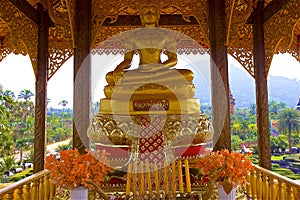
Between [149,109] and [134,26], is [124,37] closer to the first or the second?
[134,26]

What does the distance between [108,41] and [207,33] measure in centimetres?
264

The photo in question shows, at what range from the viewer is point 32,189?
2258 mm

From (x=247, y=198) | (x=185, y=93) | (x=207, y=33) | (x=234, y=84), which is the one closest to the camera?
(x=247, y=198)

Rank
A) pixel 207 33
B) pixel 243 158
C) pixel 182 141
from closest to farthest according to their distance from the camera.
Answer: pixel 243 158
pixel 182 141
pixel 207 33

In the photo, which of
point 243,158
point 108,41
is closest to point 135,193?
point 243,158

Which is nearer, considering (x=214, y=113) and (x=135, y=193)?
(x=135, y=193)

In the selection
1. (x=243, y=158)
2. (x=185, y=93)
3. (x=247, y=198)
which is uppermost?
(x=185, y=93)

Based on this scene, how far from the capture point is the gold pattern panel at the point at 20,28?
129 inches

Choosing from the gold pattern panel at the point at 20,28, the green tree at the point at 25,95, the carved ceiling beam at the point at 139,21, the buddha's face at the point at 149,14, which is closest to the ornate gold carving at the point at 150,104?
the buddha's face at the point at 149,14

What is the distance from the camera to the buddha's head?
11.0 ft

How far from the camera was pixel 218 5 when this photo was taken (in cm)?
314

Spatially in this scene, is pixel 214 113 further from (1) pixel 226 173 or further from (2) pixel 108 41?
(2) pixel 108 41

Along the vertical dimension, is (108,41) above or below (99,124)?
above

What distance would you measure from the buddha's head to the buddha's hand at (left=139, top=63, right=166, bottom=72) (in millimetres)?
537
